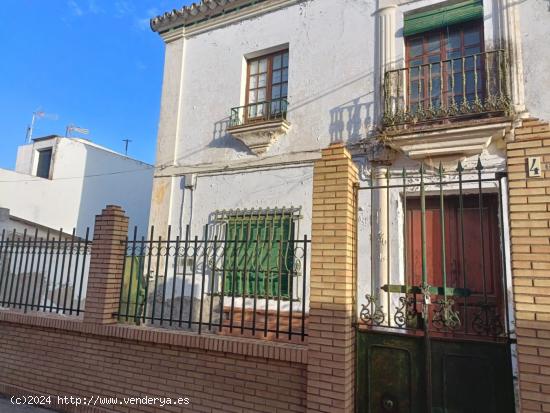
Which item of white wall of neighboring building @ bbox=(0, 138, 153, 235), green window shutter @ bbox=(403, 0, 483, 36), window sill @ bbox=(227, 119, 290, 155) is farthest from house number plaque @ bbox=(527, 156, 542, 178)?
white wall of neighboring building @ bbox=(0, 138, 153, 235)

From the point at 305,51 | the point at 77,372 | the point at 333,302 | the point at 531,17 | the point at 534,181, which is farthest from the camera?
the point at 305,51

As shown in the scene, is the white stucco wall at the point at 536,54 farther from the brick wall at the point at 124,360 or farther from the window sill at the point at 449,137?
the brick wall at the point at 124,360

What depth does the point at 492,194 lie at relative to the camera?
248 inches

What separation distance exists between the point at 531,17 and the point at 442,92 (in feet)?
5.27

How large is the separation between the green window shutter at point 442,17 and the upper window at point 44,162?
14453 mm

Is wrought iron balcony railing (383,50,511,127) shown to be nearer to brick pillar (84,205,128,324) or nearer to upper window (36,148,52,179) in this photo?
brick pillar (84,205,128,324)

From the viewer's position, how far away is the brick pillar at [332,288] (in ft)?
11.5

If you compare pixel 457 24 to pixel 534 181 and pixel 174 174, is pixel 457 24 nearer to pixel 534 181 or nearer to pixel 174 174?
pixel 534 181

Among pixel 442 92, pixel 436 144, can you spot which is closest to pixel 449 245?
pixel 436 144

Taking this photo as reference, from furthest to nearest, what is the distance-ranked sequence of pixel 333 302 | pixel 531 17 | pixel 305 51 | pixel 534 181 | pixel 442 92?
pixel 305 51
pixel 442 92
pixel 531 17
pixel 333 302
pixel 534 181

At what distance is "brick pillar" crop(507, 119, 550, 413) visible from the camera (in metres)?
2.91

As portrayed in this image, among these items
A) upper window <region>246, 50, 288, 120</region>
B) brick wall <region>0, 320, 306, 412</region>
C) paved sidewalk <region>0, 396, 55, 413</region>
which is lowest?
paved sidewalk <region>0, 396, 55, 413</region>

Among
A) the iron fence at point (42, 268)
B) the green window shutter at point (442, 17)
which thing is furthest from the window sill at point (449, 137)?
the iron fence at point (42, 268)

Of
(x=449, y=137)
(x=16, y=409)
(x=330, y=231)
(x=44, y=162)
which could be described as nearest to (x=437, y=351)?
(x=330, y=231)
